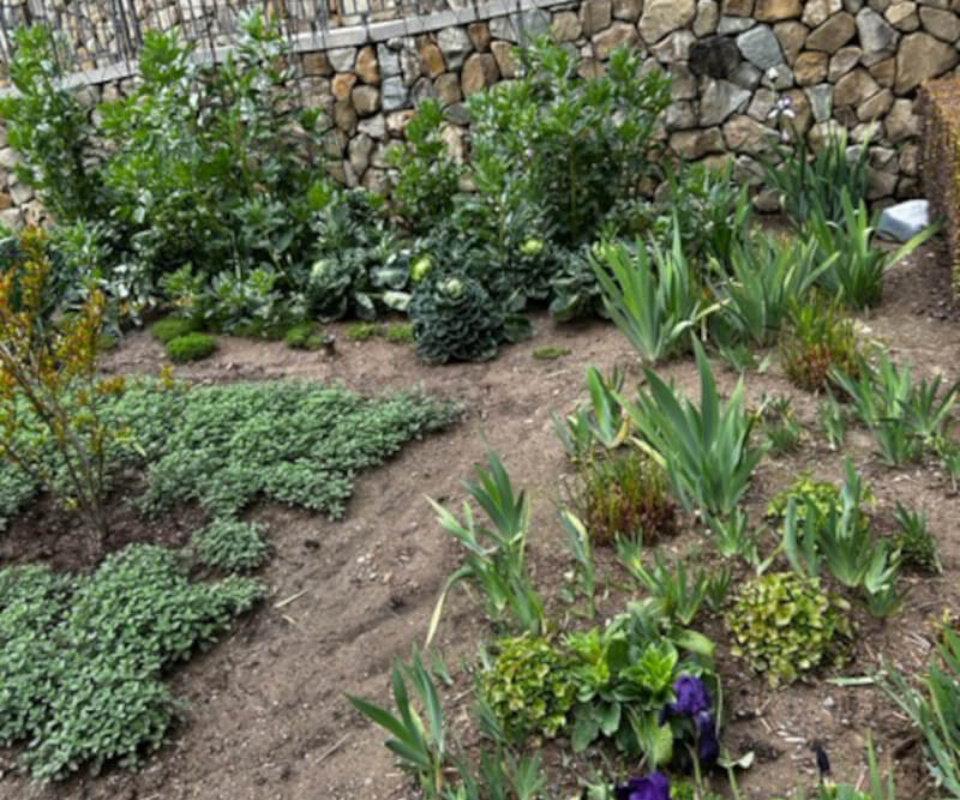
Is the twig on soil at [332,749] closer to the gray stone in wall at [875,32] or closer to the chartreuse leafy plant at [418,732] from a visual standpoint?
the chartreuse leafy plant at [418,732]

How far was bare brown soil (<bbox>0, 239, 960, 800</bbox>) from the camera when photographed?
7.28ft

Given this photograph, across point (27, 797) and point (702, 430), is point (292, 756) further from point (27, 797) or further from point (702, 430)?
point (702, 430)

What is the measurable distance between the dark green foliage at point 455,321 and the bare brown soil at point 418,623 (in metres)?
0.20

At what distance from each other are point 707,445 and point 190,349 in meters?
2.97

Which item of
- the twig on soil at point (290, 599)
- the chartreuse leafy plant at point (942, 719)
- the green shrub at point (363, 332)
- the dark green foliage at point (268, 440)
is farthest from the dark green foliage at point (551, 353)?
the chartreuse leafy plant at point (942, 719)

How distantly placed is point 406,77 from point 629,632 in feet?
14.3

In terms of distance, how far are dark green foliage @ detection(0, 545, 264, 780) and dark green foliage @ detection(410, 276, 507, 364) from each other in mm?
1613

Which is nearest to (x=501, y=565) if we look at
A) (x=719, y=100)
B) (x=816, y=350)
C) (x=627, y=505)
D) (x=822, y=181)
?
(x=627, y=505)

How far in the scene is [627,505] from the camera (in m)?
2.79

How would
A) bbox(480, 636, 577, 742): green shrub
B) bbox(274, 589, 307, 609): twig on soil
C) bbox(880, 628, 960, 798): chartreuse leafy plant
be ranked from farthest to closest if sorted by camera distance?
bbox(274, 589, 307, 609): twig on soil, bbox(480, 636, 577, 742): green shrub, bbox(880, 628, 960, 798): chartreuse leafy plant

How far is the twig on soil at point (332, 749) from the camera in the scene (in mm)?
2369

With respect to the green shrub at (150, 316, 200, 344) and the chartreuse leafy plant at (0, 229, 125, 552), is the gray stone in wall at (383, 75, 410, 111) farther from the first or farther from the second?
the chartreuse leafy plant at (0, 229, 125, 552)

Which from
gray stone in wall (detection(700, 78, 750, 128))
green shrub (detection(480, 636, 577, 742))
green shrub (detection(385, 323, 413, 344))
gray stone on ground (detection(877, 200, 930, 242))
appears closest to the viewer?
green shrub (detection(480, 636, 577, 742))

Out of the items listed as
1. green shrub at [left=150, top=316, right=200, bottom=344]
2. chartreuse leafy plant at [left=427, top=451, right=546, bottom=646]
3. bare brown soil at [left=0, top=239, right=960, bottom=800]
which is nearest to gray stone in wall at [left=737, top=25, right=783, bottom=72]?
bare brown soil at [left=0, top=239, right=960, bottom=800]
